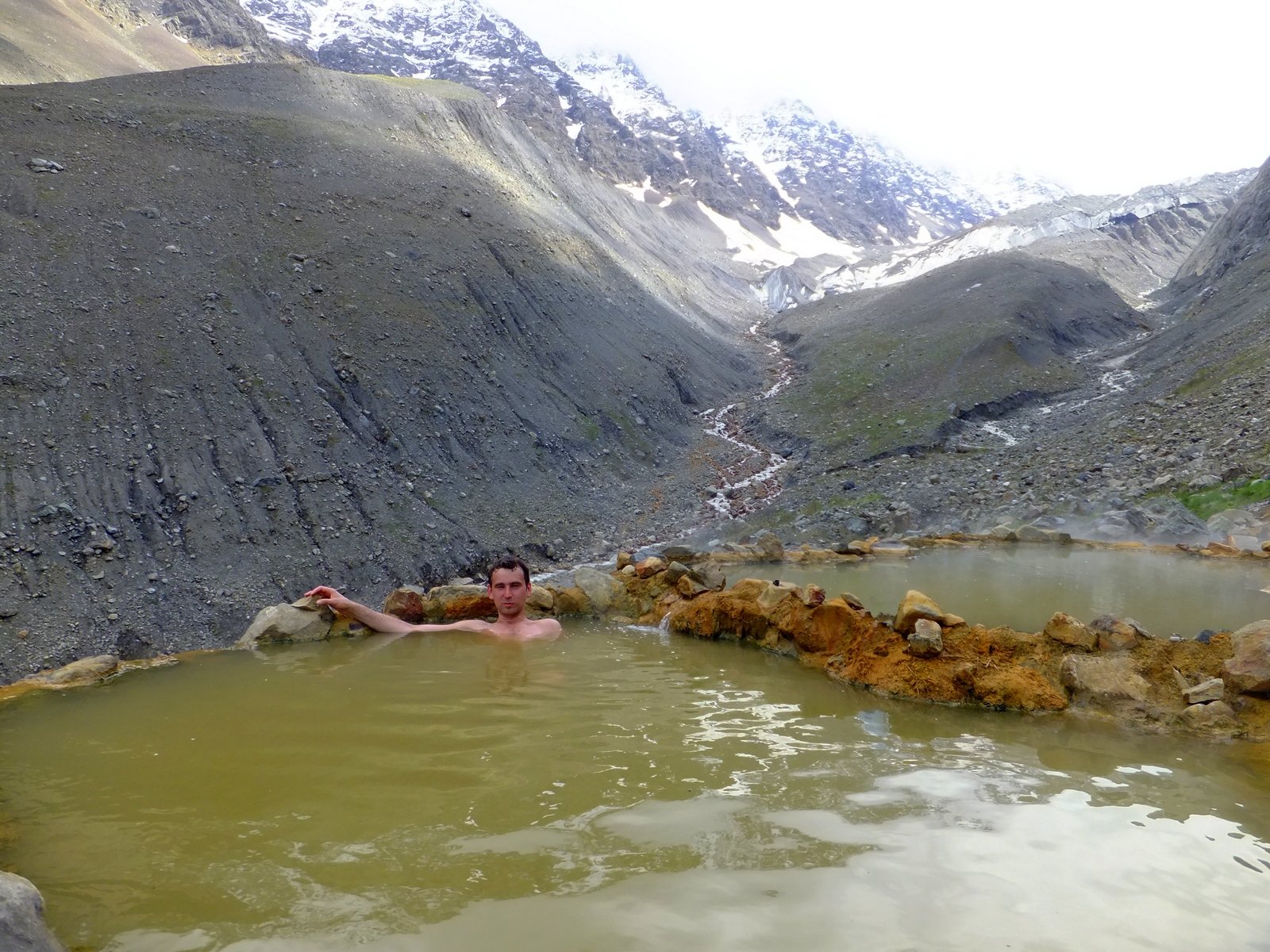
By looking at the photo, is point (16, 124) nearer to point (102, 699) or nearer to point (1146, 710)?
point (102, 699)

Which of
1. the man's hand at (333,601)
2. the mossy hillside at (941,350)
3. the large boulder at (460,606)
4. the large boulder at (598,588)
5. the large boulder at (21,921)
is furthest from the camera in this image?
the mossy hillside at (941,350)

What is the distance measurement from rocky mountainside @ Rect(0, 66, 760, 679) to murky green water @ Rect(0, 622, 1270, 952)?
1006cm

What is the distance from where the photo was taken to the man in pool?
983 centimetres

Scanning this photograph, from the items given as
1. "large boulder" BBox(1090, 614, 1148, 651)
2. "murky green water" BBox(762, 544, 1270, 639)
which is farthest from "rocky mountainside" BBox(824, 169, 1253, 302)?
"large boulder" BBox(1090, 614, 1148, 651)

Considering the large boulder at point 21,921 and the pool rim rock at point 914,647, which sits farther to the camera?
the pool rim rock at point 914,647

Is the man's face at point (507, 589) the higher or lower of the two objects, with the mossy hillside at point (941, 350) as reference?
lower

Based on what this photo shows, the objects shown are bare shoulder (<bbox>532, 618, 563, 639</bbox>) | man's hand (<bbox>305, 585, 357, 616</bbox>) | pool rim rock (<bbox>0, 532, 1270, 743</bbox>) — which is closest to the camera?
pool rim rock (<bbox>0, 532, 1270, 743</bbox>)

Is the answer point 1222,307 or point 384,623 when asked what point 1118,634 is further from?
point 1222,307

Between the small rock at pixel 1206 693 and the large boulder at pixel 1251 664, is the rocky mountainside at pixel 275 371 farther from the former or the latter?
the large boulder at pixel 1251 664

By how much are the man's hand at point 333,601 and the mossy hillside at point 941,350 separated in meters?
28.5

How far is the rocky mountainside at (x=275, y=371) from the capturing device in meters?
15.8

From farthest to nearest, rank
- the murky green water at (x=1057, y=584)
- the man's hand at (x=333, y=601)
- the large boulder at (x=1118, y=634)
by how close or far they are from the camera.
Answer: the murky green water at (x=1057, y=584) → the man's hand at (x=333, y=601) → the large boulder at (x=1118, y=634)

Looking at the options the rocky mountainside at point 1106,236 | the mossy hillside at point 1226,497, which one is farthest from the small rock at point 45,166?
the rocky mountainside at point 1106,236

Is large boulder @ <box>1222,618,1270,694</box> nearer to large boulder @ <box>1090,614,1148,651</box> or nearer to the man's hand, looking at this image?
large boulder @ <box>1090,614,1148,651</box>
